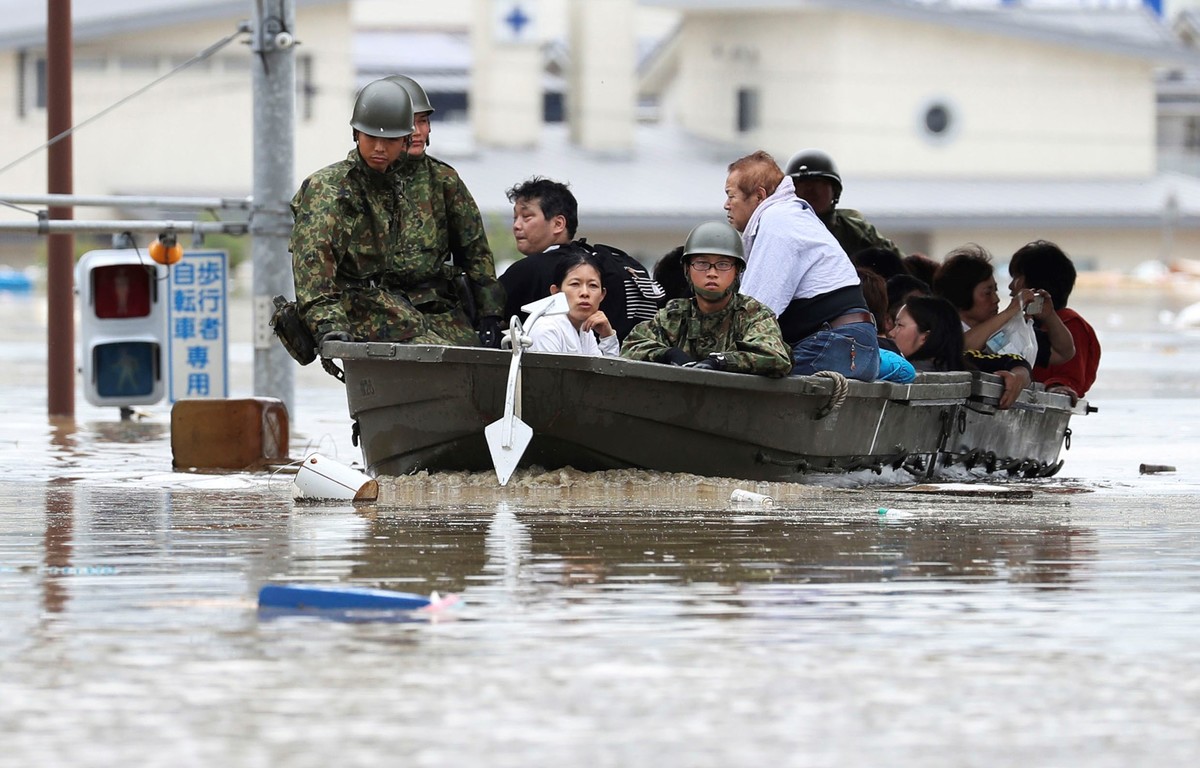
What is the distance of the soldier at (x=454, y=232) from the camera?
1185 centimetres

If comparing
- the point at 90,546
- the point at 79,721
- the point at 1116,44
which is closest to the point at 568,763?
the point at 79,721

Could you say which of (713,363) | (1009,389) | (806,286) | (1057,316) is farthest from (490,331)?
(1057,316)

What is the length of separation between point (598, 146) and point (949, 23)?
10.7 m

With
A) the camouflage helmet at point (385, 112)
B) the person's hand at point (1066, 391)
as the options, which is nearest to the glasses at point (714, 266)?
the camouflage helmet at point (385, 112)

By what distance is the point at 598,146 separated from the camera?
6644 cm

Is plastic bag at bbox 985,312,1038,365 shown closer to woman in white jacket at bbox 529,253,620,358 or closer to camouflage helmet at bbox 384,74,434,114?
woman in white jacket at bbox 529,253,620,358

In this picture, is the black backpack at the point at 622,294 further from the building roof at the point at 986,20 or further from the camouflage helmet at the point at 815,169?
the building roof at the point at 986,20

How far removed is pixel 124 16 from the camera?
60688 mm

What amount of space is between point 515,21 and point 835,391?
54.9 m

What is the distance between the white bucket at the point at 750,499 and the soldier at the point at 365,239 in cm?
170

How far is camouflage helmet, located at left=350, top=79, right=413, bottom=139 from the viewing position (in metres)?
11.4

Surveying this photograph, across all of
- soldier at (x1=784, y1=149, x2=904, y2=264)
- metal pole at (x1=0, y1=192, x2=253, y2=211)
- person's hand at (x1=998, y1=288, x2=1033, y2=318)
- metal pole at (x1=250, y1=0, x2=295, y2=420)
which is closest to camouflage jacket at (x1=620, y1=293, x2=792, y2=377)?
soldier at (x1=784, y1=149, x2=904, y2=264)

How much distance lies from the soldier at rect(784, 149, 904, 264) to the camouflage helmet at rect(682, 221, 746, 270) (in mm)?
1934

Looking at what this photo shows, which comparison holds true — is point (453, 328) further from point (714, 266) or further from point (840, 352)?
point (840, 352)
